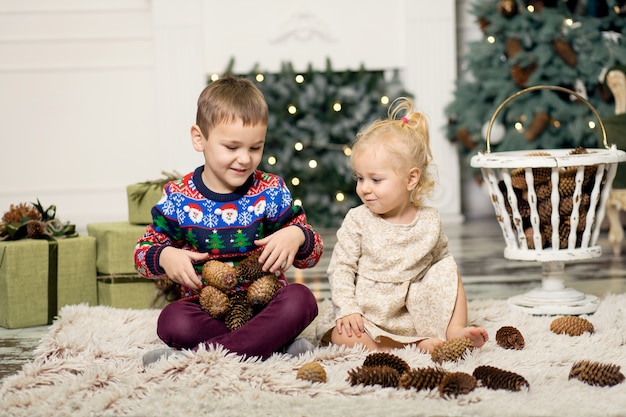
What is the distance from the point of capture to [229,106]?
1930mm

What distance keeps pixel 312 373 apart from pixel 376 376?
0.13 m

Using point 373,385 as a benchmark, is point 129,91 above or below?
above

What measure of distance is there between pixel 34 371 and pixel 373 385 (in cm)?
75

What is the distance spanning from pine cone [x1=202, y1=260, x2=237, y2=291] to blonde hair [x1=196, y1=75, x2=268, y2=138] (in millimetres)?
319

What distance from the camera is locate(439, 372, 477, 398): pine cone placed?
1.59m

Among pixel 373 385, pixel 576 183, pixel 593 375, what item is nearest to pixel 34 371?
pixel 373 385

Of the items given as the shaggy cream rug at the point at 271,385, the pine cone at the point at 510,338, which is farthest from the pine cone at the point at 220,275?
the pine cone at the point at 510,338

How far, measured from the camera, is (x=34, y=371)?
180 cm

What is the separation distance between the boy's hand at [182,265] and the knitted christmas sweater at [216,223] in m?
0.05

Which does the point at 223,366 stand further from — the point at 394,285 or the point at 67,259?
the point at 67,259

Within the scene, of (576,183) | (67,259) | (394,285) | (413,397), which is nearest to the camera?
(413,397)

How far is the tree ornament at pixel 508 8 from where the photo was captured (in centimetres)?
463

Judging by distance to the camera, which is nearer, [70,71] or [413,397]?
[413,397]

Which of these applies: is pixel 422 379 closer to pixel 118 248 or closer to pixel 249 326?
pixel 249 326
